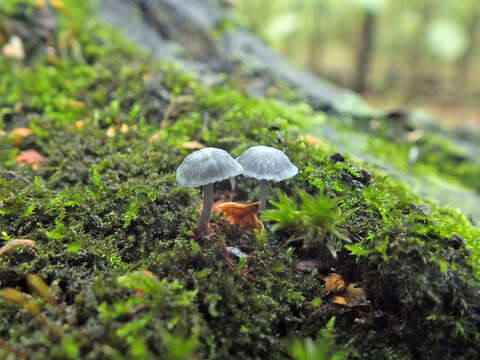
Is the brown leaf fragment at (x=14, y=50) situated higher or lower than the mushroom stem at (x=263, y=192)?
higher

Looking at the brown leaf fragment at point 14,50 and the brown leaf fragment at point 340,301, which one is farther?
the brown leaf fragment at point 14,50

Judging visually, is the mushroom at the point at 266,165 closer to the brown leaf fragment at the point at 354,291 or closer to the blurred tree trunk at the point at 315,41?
the brown leaf fragment at the point at 354,291

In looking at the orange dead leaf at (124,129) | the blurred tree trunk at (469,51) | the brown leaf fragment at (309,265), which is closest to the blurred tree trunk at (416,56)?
the blurred tree trunk at (469,51)

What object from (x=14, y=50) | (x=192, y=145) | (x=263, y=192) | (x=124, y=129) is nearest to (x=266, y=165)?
(x=263, y=192)

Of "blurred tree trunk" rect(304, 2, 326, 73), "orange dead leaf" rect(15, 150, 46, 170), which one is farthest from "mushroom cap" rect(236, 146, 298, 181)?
"blurred tree trunk" rect(304, 2, 326, 73)

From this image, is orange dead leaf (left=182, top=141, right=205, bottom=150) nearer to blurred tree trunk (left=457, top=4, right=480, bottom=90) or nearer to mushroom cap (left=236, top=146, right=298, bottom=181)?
mushroom cap (left=236, top=146, right=298, bottom=181)

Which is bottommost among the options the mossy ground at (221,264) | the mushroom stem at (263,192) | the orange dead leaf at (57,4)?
the mossy ground at (221,264)

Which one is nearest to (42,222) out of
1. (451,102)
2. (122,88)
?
(122,88)

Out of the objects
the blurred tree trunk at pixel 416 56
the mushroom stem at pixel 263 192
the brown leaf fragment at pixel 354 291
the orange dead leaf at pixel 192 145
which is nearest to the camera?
the brown leaf fragment at pixel 354 291
